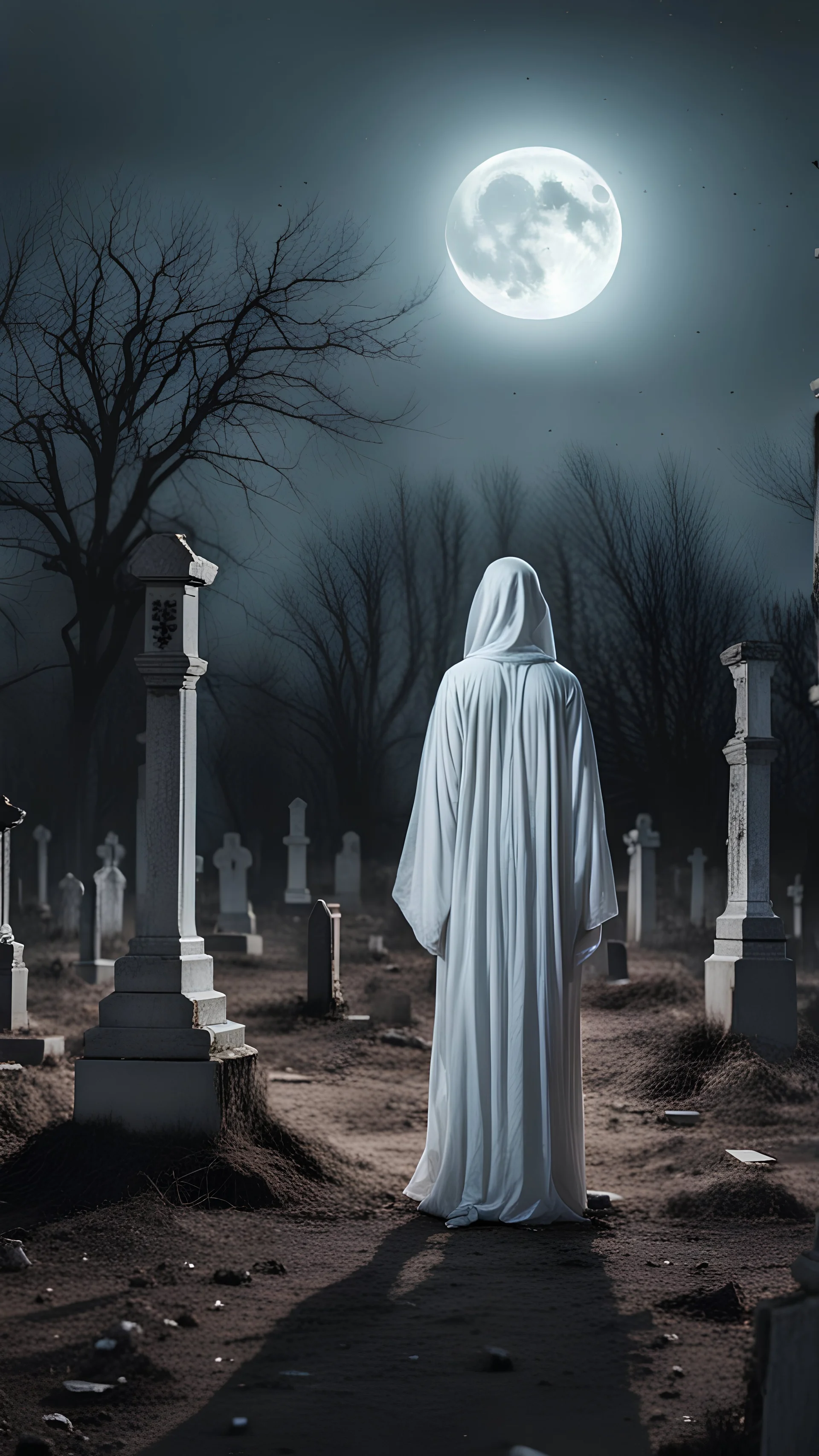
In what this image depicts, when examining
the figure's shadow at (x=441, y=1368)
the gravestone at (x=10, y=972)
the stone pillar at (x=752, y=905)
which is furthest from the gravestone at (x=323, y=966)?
the figure's shadow at (x=441, y=1368)

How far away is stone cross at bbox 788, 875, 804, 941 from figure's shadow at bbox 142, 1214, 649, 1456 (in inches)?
635

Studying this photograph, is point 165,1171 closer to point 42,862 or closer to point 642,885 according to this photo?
point 642,885

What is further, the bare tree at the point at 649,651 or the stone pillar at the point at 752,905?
the bare tree at the point at 649,651

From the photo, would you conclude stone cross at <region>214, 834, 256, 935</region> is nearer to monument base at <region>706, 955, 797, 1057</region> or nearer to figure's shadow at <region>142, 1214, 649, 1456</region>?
monument base at <region>706, 955, 797, 1057</region>

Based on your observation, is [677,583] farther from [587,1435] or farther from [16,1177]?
[587,1435]

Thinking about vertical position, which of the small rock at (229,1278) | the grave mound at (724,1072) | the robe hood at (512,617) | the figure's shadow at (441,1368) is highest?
the robe hood at (512,617)

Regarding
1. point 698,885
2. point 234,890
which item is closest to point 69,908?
point 234,890

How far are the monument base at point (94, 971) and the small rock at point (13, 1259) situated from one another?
8.71 m

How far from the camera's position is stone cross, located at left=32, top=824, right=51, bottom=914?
71.7 ft

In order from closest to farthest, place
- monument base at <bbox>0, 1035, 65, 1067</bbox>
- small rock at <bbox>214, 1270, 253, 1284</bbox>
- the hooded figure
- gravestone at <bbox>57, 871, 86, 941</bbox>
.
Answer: small rock at <bbox>214, 1270, 253, 1284</bbox> → the hooded figure → monument base at <bbox>0, 1035, 65, 1067</bbox> → gravestone at <bbox>57, 871, 86, 941</bbox>

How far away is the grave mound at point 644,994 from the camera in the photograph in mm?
11156

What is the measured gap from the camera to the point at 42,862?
22.2m

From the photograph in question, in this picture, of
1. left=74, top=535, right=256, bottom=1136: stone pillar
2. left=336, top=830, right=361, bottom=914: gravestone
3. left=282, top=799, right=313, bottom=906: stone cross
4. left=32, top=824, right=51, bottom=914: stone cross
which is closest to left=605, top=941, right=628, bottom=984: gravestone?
left=282, top=799, right=313, bottom=906: stone cross

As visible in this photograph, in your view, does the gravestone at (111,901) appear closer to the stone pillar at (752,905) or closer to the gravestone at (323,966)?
the gravestone at (323,966)
